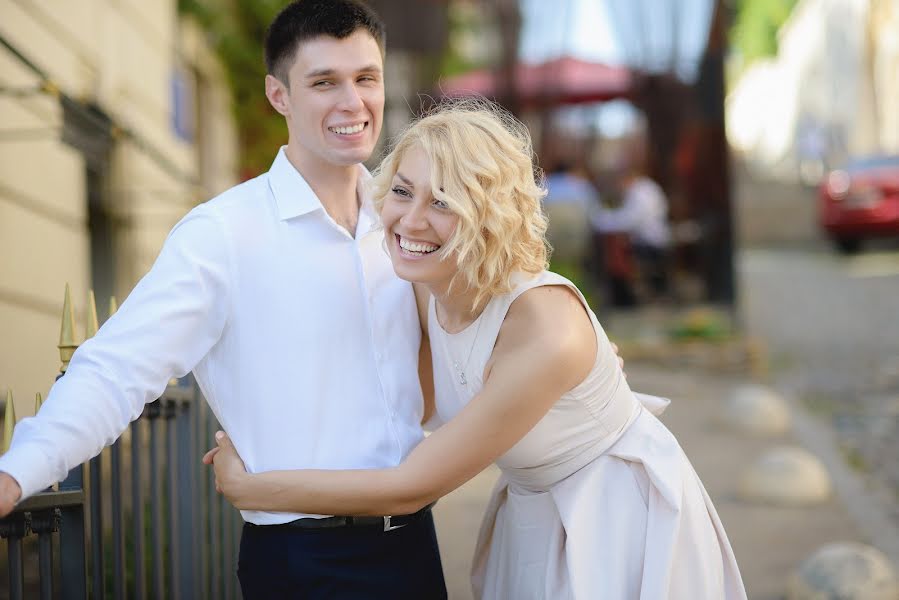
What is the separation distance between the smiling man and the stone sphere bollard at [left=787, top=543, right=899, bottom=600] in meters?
2.24

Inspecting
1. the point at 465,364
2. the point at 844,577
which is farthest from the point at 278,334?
the point at 844,577

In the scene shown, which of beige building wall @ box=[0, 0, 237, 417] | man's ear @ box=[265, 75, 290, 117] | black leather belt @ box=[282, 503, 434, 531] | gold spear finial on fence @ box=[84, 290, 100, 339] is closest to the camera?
black leather belt @ box=[282, 503, 434, 531]

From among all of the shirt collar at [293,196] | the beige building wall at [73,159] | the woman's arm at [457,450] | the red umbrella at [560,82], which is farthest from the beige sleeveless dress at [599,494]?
the red umbrella at [560,82]

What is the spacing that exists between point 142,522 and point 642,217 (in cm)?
958

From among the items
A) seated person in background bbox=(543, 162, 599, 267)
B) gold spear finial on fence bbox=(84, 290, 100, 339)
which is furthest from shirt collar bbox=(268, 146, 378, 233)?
seated person in background bbox=(543, 162, 599, 267)

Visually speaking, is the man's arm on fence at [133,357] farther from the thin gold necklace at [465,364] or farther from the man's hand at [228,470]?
the thin gold necklace at [465,364]

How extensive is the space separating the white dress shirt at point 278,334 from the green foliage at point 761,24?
3620 cm

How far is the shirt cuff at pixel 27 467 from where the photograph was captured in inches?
68.5

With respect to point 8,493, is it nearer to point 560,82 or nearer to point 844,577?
point 844,577

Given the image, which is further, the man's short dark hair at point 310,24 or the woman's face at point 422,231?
the man's short dark hair at point 310,24

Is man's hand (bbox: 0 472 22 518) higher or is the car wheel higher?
the car wheel

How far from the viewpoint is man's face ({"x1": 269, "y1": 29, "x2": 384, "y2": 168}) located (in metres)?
Answer: 2.37

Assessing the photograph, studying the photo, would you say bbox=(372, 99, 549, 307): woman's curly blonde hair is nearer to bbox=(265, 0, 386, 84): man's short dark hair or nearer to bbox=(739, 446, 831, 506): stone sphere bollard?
bbox=(265, 0, 386, 84): man's short dark hair

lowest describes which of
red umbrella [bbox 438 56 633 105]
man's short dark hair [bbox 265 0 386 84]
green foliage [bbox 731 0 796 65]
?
man's short dark hair [bbox 265 0 386 84]
